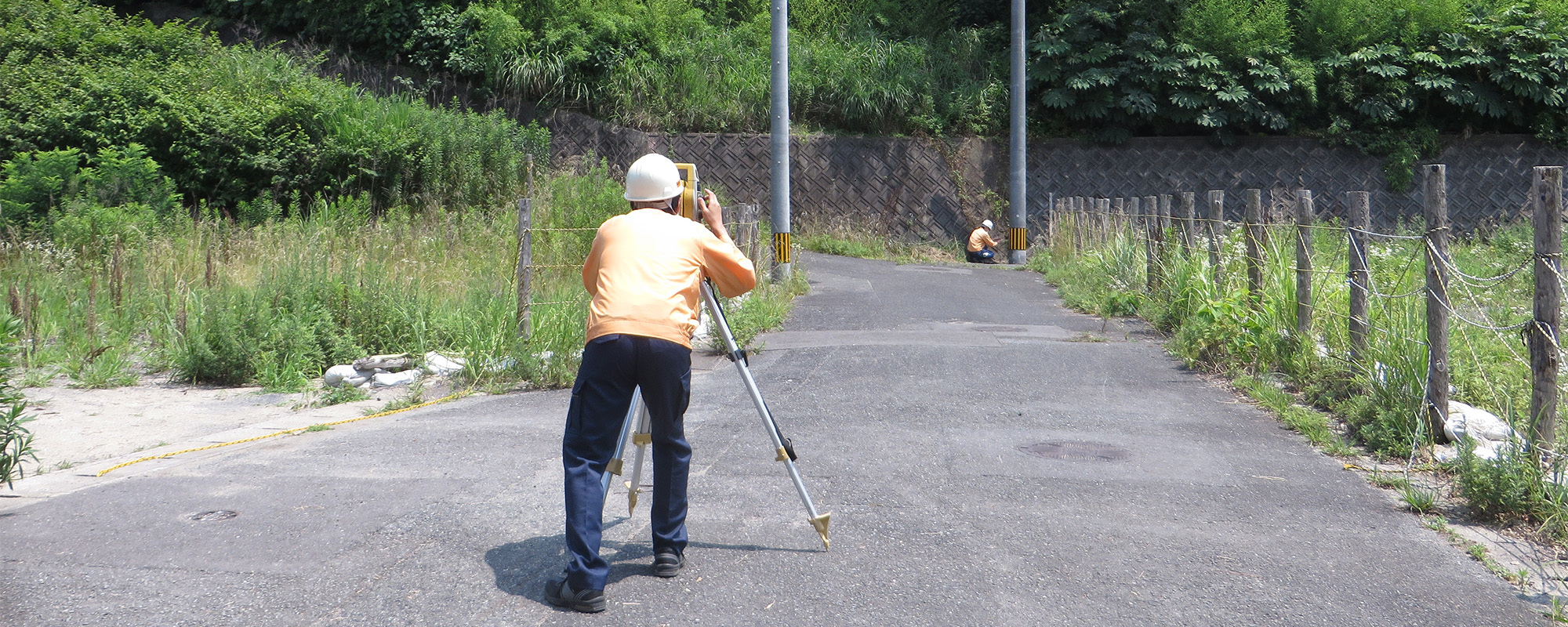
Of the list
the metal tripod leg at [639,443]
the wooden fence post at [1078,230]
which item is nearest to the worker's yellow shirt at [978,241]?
the wooden fence post at [1078,230]

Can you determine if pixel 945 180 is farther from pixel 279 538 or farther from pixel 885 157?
pixel 279 538

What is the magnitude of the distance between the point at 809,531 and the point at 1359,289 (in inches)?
190

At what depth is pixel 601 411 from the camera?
4.14m

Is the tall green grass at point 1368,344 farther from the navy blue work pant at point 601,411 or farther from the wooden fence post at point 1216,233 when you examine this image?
the navy blue work pant at point 601,411

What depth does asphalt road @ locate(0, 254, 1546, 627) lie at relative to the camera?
4.15 metres

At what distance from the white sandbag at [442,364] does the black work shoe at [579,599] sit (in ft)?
17.2

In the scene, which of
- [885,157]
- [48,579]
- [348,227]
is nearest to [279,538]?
[48,579]

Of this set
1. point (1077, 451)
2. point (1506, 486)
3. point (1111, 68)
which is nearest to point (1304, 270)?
point (1077, 451)

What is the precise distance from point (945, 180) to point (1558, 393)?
2111cm

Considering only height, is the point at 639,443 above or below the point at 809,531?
above

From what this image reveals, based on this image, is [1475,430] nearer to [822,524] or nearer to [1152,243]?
[822,524]

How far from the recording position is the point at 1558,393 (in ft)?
18.4

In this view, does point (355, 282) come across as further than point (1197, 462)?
Yes

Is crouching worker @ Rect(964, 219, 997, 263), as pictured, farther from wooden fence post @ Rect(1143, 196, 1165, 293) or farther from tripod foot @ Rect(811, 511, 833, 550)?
tripod foot @ Rect(811, 511, 833, 550)
